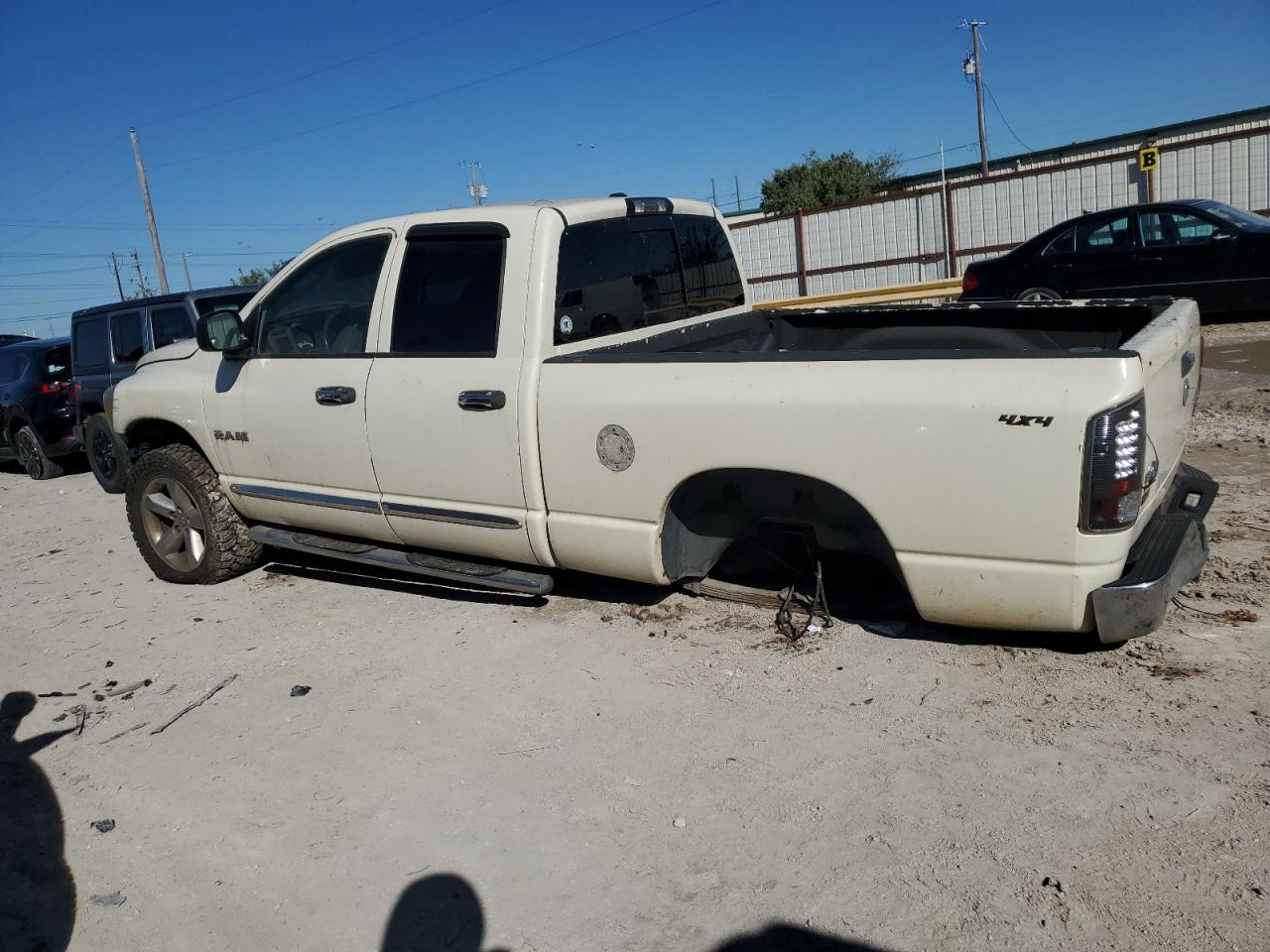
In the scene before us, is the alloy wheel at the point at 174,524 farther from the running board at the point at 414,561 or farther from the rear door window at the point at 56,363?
the rear door window at the point at 56,363

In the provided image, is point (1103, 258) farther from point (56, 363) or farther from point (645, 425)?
point (56, 363)

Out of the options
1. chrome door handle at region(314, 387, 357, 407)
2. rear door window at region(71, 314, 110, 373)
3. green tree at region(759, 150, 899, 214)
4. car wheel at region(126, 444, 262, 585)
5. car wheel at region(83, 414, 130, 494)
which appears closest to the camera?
chrome door handle at region(314, 387, 357, 407)

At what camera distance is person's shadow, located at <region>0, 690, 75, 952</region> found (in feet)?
9.48

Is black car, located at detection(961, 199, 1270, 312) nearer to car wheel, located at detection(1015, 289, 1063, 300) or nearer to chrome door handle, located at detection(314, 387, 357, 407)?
car wheel, located at detection(1015, 289, 1063, 300)

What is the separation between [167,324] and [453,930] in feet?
28.9

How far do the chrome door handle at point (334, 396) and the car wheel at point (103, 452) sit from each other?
6.12 metres

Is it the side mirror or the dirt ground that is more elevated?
the side mirror

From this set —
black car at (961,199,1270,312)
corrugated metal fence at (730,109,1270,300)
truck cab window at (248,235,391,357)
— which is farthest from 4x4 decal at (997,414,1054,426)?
corrugated metal fence at (730,109,1270,300)

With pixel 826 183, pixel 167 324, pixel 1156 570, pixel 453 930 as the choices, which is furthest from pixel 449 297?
pixel 826 183

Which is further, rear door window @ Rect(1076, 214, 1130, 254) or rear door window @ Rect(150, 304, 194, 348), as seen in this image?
rear door window @ Rect(1076, 214, 1130, 254)

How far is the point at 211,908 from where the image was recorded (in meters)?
2.90

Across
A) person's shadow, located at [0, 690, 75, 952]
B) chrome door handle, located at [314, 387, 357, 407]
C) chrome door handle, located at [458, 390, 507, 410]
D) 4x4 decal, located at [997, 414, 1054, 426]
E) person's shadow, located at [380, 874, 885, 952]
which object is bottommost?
person's shadow, located at [380, 874, 885, 952]

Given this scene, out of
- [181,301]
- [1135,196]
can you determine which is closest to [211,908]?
[181,301]

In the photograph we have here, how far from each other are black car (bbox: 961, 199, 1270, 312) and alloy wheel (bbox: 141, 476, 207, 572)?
889cm
